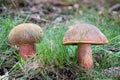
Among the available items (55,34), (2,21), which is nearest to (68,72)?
(55,34)

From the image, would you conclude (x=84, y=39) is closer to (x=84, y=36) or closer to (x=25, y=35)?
(x=84, y=36)

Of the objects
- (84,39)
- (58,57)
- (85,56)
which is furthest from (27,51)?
(84,39)

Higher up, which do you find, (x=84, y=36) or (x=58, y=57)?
(x=84, y=36)

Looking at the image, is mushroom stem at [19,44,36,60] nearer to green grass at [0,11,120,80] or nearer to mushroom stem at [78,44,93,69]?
green grass at [0,11,120,80]

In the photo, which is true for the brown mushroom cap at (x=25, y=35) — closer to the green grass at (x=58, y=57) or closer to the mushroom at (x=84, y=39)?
the green grass at (x=58, y=57)

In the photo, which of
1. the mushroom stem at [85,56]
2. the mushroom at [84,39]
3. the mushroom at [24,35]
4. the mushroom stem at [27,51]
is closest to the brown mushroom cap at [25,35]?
the mushroom at [24,35]

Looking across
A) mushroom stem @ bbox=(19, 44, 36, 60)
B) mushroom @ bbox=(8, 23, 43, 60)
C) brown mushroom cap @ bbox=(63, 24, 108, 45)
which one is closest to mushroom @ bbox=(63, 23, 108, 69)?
brown mushroom cap @ bbox=(63, 24, 108, 45)
